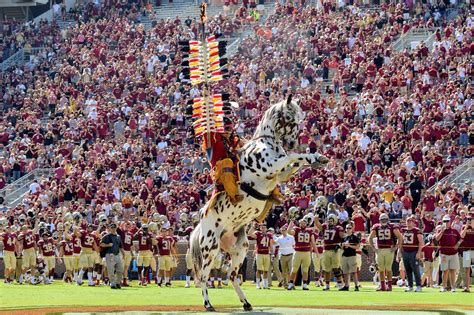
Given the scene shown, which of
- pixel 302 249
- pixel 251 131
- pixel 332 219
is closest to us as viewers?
pixel 332 219

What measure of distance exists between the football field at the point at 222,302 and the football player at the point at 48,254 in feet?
18.1

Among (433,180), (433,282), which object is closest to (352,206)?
(433,180)

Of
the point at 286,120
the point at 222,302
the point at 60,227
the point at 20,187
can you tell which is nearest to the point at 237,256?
the point at 286,120

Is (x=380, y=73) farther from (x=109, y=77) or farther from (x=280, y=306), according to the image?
(x=280, y=306)

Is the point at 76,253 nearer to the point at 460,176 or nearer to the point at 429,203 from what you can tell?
the point at 429,203

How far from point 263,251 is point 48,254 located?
6607 mm

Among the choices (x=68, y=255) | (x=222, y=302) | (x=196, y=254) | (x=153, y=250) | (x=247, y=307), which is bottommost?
(x=68, y=255)

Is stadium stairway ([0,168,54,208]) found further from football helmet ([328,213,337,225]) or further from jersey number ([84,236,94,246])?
football helmet ([328,213,337,225])

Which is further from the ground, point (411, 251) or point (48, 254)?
point (411, 251)

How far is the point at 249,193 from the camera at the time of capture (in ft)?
61.8

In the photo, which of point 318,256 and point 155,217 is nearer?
point 318,256

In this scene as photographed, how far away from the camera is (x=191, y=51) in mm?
19703

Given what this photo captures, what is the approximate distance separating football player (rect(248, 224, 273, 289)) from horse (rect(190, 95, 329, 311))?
9905 millimetres

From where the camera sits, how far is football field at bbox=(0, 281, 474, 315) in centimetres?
1888
